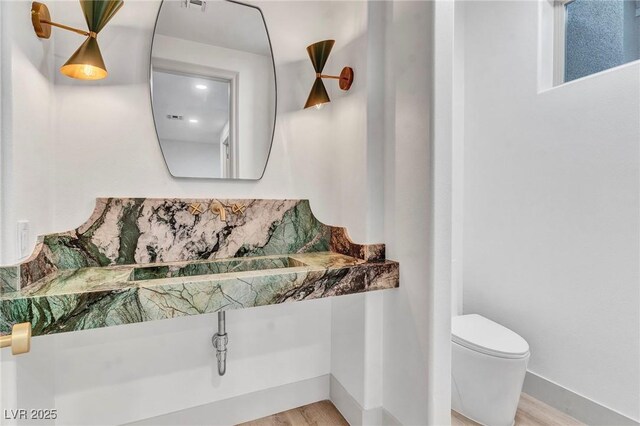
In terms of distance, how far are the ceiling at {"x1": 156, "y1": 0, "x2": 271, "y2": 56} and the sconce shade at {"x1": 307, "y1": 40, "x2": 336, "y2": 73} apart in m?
0.25

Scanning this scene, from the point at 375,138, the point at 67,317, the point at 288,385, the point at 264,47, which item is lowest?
the point at 288,385

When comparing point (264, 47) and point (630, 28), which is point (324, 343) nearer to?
point (264, 47)

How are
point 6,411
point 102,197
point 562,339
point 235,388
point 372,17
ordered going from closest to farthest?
point 6,411 < point 102,197 < point 372,17 < point 235,388 < point 562,339

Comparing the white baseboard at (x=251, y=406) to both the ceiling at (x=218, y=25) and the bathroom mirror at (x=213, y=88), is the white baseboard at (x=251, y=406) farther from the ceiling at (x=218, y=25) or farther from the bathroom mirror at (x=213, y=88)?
the ceiling at (x=218, y=25)

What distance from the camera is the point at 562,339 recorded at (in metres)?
1.85

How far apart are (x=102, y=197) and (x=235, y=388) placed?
1.17 meters

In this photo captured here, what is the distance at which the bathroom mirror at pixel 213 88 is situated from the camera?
1597mm

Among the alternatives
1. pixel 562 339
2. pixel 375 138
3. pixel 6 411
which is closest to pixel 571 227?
pixel 562 339

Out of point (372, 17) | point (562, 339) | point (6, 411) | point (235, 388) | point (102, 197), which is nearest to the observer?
point (6, 411)

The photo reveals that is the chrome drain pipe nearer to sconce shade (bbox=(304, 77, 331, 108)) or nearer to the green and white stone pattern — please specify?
the green and white stone pattern

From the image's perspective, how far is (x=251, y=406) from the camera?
1.77m

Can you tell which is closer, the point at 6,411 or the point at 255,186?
the point at 6,411

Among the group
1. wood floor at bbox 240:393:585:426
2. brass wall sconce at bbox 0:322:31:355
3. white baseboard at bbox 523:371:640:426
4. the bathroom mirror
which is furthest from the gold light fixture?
white baseboard at bbox 523:371:640:426

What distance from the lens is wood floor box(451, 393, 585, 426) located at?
1755 millimetres
